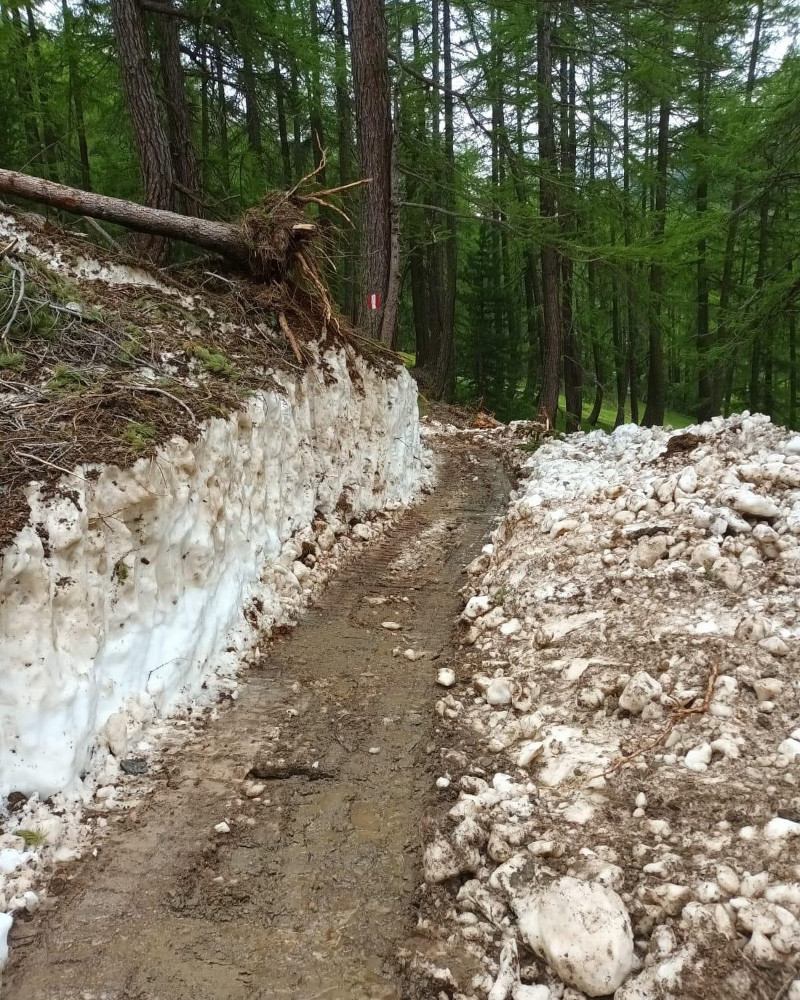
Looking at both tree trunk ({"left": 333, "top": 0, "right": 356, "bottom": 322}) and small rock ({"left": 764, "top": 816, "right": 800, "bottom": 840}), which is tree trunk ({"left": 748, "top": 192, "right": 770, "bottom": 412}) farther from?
small rock ({"left": 764, "top": 816, "right": 800, "bottom": 840})

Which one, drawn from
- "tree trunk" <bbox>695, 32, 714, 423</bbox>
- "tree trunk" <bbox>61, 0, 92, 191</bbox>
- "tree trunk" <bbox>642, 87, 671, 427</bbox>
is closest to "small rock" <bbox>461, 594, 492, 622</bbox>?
"tree trunk" <bbox>695, 32, 714, 423</bbox>

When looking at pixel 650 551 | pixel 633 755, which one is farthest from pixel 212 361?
pixel 633 755

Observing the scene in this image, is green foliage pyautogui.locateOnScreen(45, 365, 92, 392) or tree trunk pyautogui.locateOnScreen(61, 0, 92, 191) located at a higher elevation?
tree trunk pyautogui.locateOnScreen(61, 0, 92, 191)

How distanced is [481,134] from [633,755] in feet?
42.7

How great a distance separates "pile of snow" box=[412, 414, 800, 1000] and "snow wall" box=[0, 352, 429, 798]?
1.51m

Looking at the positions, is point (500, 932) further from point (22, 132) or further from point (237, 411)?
point (22, 132)

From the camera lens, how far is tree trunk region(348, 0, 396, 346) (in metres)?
7.94

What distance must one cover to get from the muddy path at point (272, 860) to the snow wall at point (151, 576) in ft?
1.31

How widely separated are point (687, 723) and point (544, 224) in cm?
831

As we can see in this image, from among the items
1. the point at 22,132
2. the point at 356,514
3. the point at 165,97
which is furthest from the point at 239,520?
the point at 22,132

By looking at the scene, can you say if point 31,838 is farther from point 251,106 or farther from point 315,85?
point 251,106

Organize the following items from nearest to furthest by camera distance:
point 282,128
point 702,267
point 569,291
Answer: point 282,128
point 569,291
point 702,267

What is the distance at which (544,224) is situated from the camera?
9281mm

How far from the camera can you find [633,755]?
2752 mm
